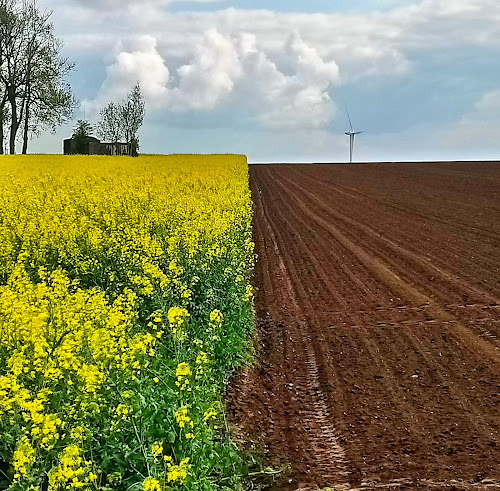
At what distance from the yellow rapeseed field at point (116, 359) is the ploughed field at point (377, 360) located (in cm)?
70

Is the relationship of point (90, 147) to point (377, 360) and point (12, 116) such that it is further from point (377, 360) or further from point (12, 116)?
point (377, 360)

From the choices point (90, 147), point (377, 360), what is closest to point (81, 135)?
point (90, 147)

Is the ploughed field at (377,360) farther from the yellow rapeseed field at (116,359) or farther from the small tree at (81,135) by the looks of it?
the small tree at (81,135)

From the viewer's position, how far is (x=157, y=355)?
698cm

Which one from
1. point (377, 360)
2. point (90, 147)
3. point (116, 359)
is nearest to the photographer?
point (116, 359)

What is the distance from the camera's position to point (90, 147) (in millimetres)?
59594

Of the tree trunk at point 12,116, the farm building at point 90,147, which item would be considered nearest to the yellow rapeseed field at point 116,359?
the tree trunk at point 12,116

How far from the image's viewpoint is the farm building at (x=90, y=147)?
59.9 meters

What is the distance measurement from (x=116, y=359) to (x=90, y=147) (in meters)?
55.2

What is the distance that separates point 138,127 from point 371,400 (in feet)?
233

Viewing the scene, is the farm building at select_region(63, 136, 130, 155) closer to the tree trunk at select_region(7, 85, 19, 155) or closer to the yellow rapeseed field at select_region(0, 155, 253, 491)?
the tree trunk at select_region(7, 85, 19, 155)

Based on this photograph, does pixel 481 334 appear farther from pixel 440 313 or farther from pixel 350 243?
pixel 350 243

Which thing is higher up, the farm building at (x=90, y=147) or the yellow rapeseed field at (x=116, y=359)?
the farm building at (x=90, y=147)

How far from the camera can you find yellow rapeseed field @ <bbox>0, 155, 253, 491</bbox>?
5016 millimetres
